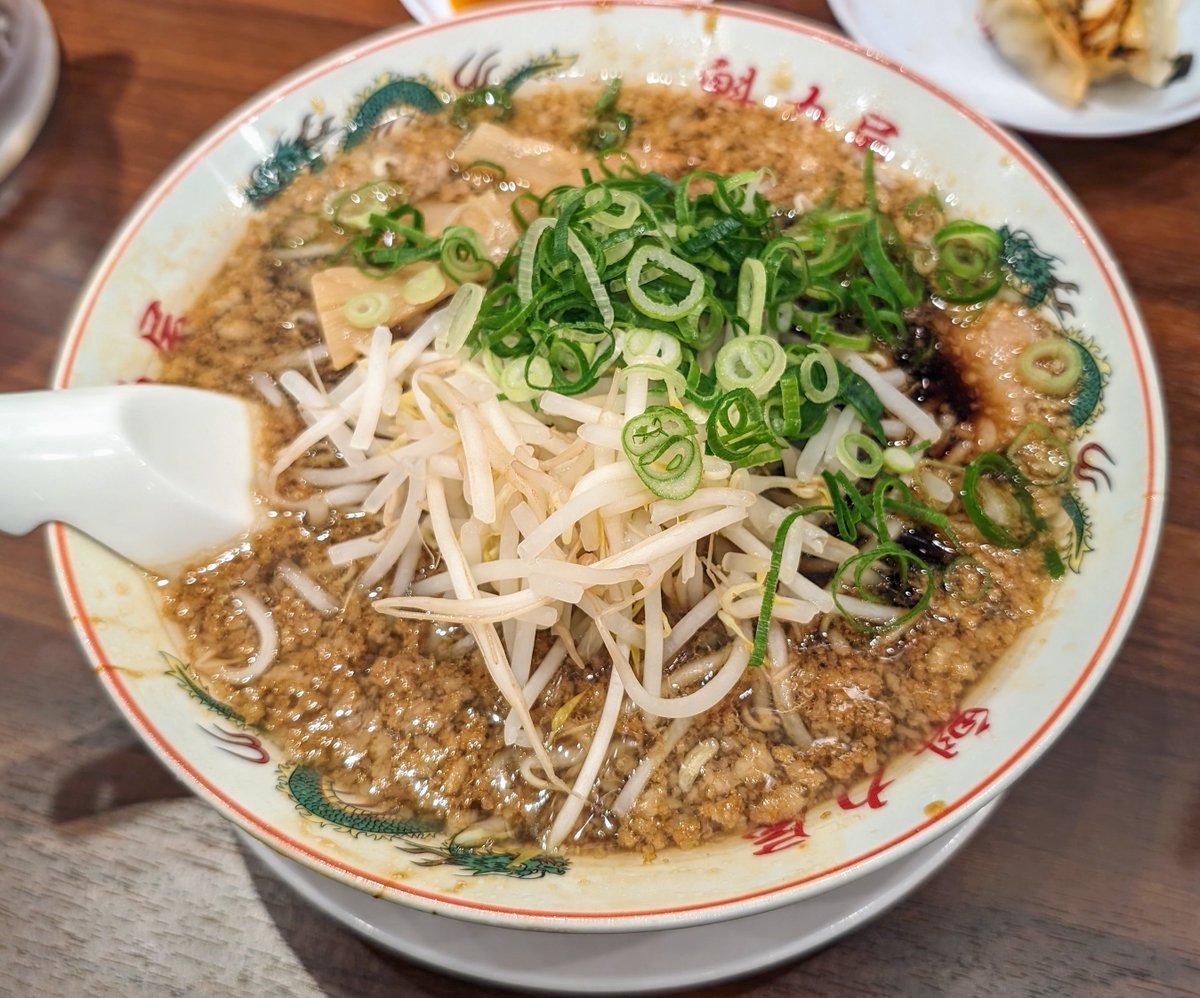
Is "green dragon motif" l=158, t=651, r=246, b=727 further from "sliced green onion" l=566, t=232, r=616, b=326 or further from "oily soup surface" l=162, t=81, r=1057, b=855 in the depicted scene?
"sliced green onion" l=566, t=232, r=616, b=326

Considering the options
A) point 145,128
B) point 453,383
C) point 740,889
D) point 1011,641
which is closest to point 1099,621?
point 1011,641

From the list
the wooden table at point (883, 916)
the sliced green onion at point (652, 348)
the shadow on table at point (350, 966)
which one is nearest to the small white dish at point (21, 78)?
the wooden table at point (883, 916)

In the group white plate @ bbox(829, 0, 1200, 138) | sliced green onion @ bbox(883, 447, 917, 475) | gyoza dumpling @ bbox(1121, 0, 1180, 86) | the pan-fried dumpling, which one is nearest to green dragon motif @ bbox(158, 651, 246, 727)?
sliced green onion @ bbox(883, 447, 917, 475)

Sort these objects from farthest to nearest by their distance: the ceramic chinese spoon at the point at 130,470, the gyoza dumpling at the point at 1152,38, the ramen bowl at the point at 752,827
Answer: the gyoza dumpling at the point at 1152,38, the ceramic chinese spoon at the point at 130,470, the ramen bowl at the point at 752,827

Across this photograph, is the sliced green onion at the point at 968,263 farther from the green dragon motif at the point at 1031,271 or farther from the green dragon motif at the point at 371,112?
the green dragon motif at the point at 371,112

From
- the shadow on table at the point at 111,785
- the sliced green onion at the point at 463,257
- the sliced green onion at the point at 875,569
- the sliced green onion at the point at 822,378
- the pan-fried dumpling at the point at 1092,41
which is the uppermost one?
the pan-fried dumpling at the point at 1092,41

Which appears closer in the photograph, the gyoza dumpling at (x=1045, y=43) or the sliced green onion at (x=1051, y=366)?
the sliced green onion at (x=1051, y=366)
